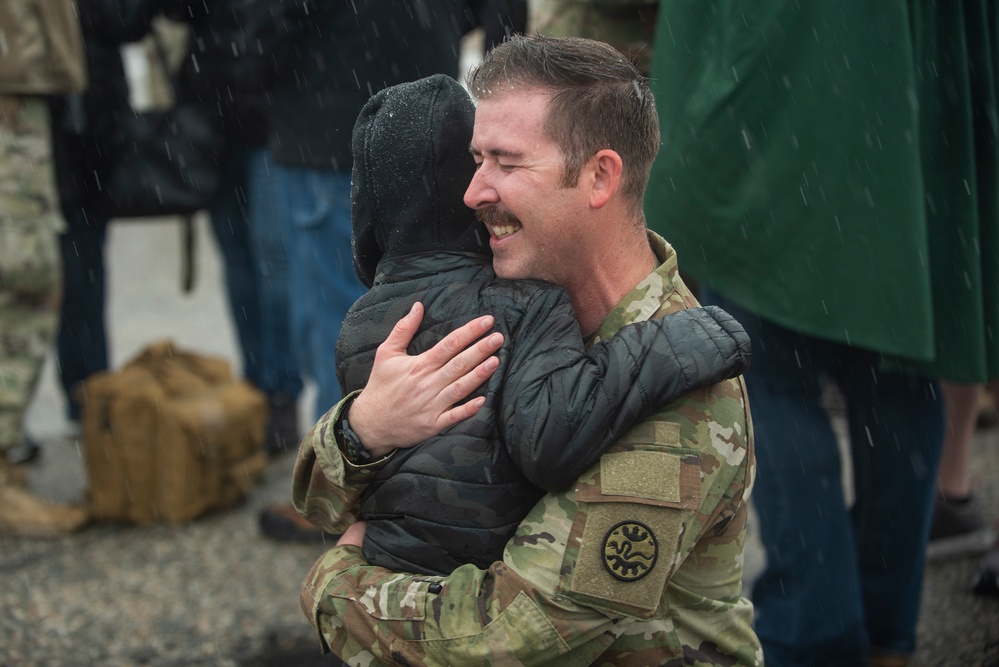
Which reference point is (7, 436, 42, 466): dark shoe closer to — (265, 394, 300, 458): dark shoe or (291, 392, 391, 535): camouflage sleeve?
(265, 394, 300, 458): dark shoe

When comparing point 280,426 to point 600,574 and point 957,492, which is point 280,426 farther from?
point 600,574

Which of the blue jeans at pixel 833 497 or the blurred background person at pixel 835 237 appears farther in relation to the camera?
the blue jeans at pixel 833 497

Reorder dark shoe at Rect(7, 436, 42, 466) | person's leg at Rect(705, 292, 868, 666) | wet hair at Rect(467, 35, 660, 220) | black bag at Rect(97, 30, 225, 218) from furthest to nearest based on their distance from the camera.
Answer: dark shoe at Rect(7, 436, 42, 466)
black bag at Rect(97, 30, 225, 218)
person's leg at Rect(705, 292, 868, 666)
wet hair at Rect(467, 35, 660, 220)

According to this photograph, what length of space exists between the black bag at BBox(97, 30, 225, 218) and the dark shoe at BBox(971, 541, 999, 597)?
3.24 meters

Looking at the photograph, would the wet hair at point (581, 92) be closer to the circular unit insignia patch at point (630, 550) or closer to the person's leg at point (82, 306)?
the circular unit insignia patch at point (630, 550)

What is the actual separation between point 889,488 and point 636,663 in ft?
4.30

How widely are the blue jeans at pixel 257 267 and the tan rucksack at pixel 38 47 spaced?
0.89 m

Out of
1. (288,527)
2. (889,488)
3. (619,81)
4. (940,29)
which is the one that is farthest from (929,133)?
(288,527)

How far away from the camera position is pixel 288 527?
403cm

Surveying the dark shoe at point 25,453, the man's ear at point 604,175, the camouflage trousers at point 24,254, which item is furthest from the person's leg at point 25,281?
the man's ear at point 604,175

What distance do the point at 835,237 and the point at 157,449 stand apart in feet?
9.12

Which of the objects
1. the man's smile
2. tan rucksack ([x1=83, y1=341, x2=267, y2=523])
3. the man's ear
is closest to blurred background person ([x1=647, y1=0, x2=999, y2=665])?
the man's ear

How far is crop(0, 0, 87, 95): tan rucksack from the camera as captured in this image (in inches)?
154

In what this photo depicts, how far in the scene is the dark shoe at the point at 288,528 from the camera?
4.00 m
